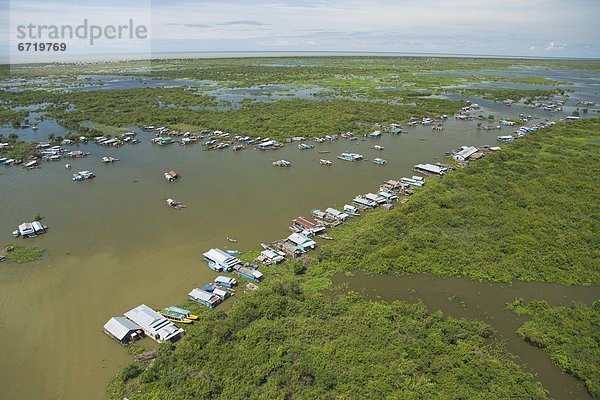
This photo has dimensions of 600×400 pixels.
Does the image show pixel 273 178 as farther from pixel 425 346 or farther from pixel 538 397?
pixel 538 397

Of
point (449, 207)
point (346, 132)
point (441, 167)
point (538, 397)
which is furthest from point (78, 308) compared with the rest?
point (346, 132)

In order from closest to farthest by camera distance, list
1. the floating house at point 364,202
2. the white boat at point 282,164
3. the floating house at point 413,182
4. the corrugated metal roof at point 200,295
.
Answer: the corrugated metal roof at point 200,295 < the floating house at point 364,202 < the floating house at point 413,182 < the white boat at point 282,164

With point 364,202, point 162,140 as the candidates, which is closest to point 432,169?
point 364,202

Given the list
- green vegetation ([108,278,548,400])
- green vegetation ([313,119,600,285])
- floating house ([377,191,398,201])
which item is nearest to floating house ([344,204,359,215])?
green vegetation ([313,119,600,285])

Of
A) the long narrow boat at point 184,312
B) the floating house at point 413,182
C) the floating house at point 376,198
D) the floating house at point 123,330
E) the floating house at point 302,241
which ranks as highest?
the floating house at point 413,182

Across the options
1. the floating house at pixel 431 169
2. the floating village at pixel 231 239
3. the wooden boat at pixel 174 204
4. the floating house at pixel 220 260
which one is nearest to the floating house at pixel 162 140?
the floating village at pixel 231 239

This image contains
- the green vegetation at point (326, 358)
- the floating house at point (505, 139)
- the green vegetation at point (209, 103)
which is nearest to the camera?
the green vegetation at point (326, 358)

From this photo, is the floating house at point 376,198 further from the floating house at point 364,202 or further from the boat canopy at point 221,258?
the boat canopy at point 221,258
